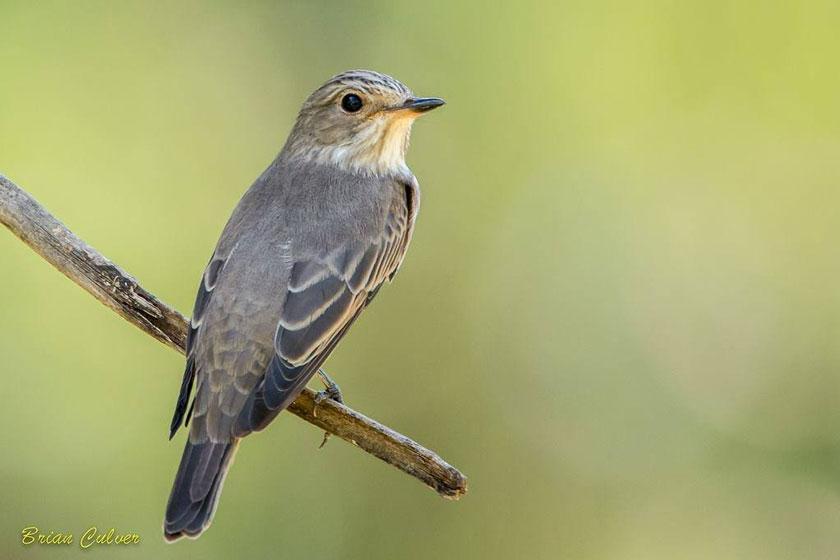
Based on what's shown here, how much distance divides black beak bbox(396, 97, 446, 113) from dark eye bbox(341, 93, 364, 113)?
0.26 m

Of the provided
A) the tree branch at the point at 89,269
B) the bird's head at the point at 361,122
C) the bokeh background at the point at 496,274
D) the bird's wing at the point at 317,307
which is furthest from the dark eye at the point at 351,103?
the bokeh background at the point at 496,274

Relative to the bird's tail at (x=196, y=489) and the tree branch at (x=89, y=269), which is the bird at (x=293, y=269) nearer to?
the bird's tail at (x=196, y=489)

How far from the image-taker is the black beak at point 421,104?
22.8 feet

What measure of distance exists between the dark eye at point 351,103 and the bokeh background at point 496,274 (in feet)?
7.29

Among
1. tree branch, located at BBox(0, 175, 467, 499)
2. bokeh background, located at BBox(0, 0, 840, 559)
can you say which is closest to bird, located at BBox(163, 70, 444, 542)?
tree branch, located at BBox(0, 175, 467, 499)

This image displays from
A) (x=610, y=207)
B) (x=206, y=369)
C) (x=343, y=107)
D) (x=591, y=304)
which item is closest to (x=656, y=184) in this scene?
(x=610, y=207)

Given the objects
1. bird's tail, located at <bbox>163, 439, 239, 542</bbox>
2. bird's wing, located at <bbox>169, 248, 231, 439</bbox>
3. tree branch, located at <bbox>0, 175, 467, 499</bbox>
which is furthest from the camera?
bird's wing, located at <bbox>169, 248, 231, 439</bbox>

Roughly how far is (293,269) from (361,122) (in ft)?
4.06

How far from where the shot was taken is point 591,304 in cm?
1056

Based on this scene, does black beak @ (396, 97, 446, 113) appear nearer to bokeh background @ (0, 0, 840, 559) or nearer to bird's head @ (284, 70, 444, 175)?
bird's head @ (284, 70, 444, 175)

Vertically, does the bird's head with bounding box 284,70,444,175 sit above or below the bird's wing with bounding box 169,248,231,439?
above

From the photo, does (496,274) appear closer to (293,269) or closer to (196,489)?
(293,269)

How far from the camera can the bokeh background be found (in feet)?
29.0
